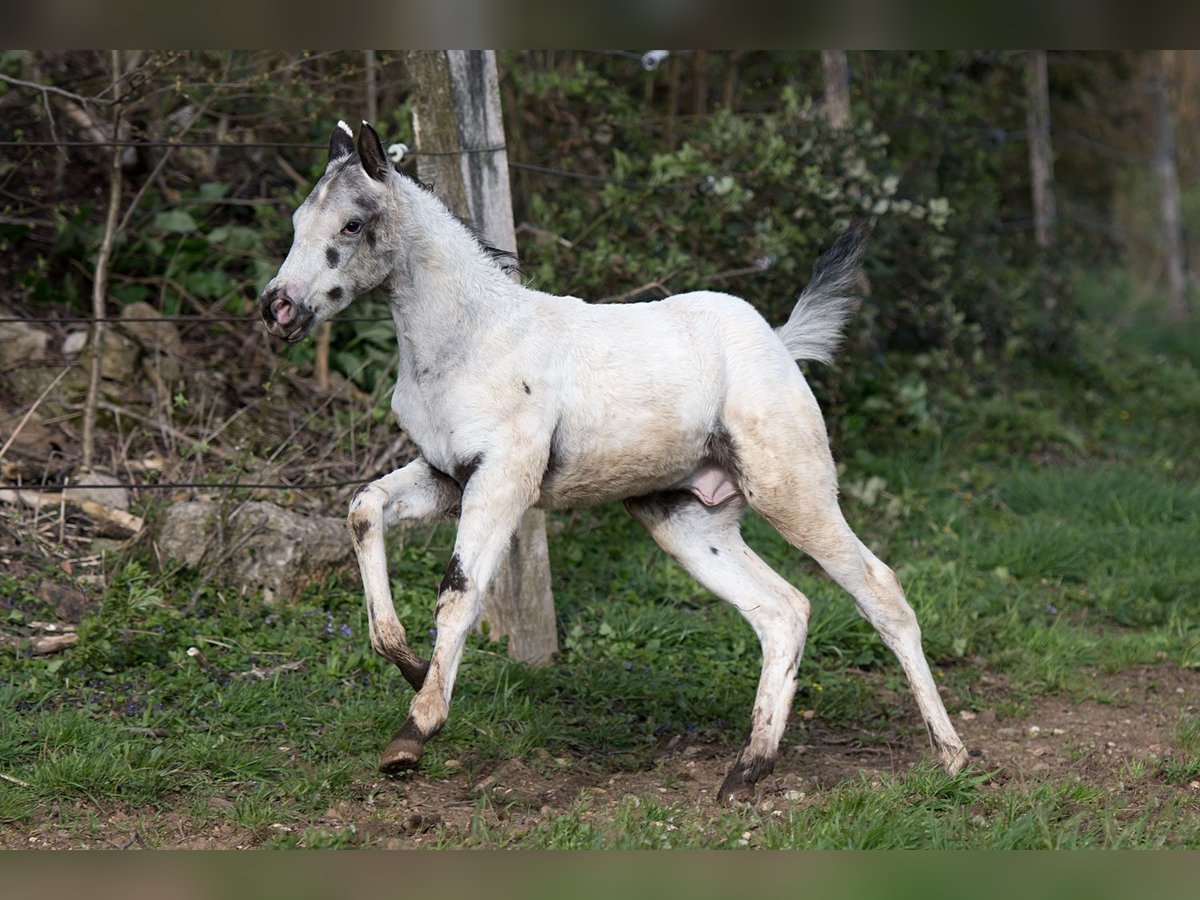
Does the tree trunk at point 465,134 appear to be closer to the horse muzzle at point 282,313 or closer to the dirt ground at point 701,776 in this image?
the dirt ground at point 701,776

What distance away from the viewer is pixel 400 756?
3842mm

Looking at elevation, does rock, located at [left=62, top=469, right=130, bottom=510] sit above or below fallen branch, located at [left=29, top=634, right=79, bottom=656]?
above

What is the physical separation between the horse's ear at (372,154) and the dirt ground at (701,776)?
2.01 m

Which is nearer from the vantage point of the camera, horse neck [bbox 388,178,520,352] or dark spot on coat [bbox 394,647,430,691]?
dark spot on coat [bbox 394,647,430,691]

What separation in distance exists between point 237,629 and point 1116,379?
7.89 meters

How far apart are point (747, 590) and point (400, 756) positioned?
1.49 meters

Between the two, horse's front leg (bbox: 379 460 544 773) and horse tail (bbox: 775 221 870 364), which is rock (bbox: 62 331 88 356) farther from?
horse tail (bbox: 775 221 870 364)

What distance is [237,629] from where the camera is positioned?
5.67 metres

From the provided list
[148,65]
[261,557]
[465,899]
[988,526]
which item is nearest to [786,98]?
[988,526]

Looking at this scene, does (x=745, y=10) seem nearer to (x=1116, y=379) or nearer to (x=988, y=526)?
(x=988, y=526)

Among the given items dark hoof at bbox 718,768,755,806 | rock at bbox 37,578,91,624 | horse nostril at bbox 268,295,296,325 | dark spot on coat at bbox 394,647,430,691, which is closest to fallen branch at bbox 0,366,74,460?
rock at bbox 37,578,91,624

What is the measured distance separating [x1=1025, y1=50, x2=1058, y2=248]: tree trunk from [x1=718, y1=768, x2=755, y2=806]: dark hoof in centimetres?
857

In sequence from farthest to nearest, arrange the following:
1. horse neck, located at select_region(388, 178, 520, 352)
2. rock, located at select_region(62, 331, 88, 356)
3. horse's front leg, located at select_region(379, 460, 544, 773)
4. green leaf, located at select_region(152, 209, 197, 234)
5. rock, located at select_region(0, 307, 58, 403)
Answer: green leaf, located at select_region(152, 209, 197, 234), rock, located at select_region(62, 331, 88, 356), rock, located at select_region(0, 307, 58, 403), horse neck, located at select_region(388, 178, 520, 352), horse's front leg, located at select_region(379, 460, 544, 773)

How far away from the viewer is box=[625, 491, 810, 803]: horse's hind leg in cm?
464
